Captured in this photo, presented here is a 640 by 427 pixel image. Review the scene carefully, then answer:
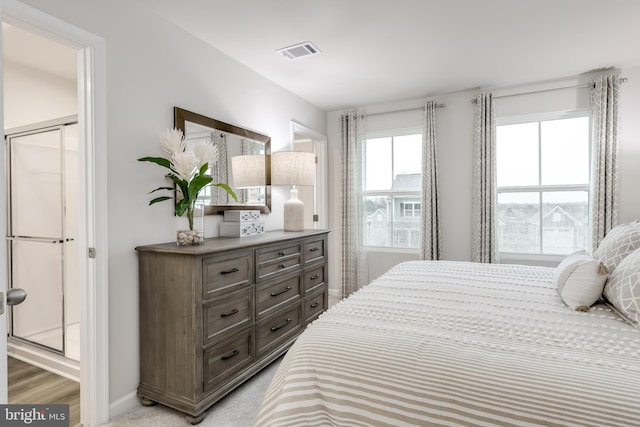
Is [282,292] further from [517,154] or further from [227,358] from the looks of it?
[517,154]

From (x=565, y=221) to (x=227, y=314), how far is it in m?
3.56

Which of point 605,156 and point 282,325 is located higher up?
point 605,156

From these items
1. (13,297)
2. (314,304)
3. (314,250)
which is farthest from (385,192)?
(13,297)

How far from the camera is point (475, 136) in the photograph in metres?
3.72

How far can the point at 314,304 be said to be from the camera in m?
3.16

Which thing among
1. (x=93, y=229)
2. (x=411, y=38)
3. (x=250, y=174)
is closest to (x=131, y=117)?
(x=93, y=229)

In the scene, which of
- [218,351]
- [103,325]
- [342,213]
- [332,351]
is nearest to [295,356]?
[332,351]

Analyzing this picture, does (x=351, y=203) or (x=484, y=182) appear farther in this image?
(x=351, y=203)

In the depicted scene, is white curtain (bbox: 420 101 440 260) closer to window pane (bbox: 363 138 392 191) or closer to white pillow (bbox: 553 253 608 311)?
window pane (bbox: 363 138 392 191)

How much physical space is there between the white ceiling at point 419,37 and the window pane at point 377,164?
94 cm

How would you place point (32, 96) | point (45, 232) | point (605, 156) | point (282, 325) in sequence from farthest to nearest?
1. point (605, 156)
2. point (32, 96)
3. point (45, 232)
4. point (282, 325)

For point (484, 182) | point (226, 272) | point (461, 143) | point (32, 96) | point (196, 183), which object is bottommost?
point (226, 272)

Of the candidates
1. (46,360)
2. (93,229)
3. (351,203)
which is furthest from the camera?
(351,203)

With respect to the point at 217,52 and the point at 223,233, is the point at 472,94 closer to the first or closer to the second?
the point at 217,52
